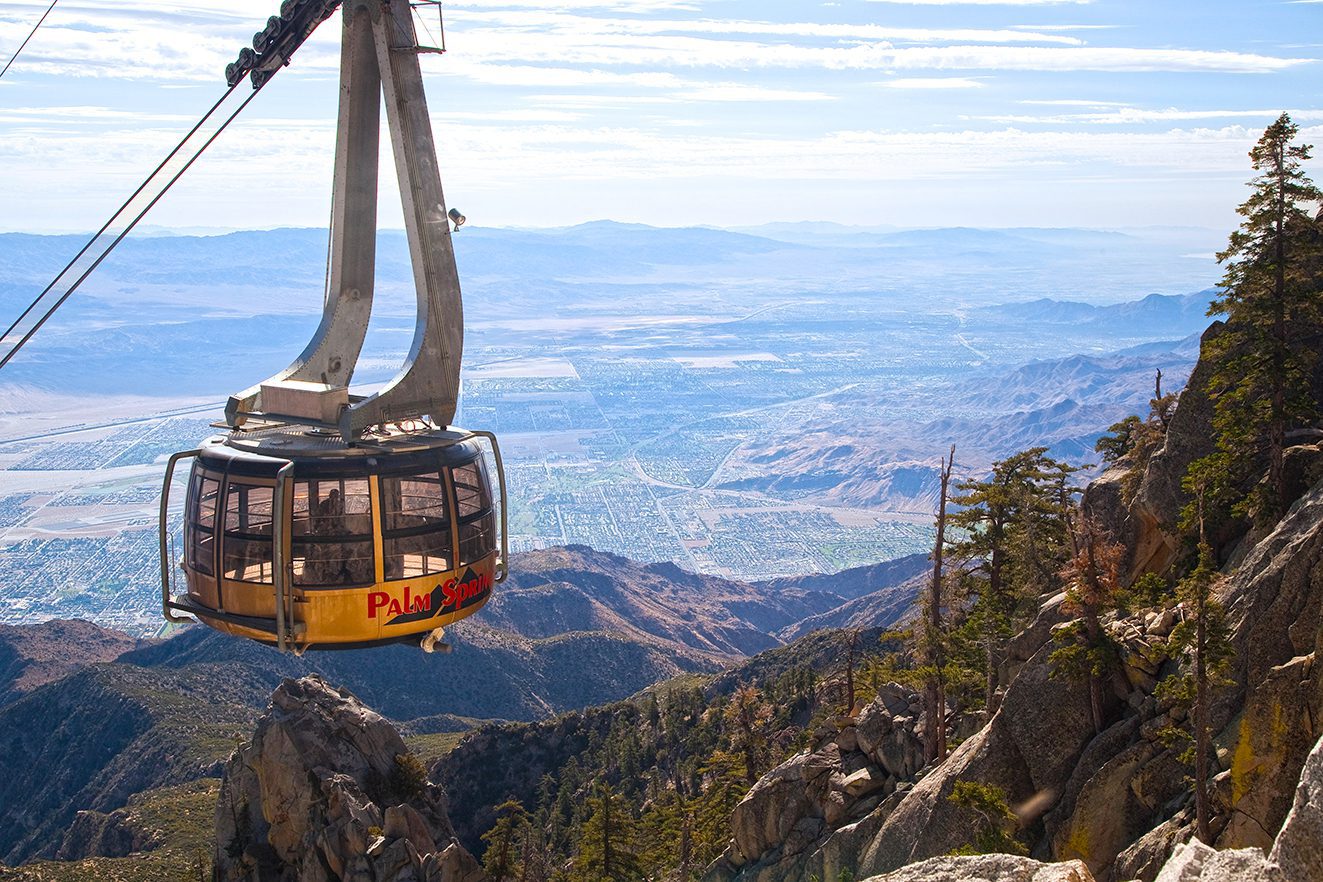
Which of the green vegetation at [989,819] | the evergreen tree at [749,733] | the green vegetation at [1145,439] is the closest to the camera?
the green vegetation at [989,819]

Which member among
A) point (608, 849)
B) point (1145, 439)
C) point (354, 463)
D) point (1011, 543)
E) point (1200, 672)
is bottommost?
point (608, 849)

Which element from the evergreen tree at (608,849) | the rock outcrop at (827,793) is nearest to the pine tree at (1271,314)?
the rock outcrop at (827,793)

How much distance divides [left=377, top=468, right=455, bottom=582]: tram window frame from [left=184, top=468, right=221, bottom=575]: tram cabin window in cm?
198

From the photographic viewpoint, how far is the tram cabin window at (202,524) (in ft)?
49.3

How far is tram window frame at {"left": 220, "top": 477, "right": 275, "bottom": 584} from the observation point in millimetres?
14703

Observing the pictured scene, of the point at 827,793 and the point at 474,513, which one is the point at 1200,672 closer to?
the point at 474,513

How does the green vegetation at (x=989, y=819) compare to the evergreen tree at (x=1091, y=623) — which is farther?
the evergreen tree at (x=1091, y=623)

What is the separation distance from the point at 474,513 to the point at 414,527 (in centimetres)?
90

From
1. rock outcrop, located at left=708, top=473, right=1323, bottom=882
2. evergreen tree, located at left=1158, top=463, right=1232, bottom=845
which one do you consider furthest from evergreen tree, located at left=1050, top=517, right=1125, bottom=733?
evergreen tree, located at left=1158, top=463, right=1232, bottom=845

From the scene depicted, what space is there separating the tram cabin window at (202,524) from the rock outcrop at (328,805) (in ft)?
115

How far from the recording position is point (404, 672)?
128250mm

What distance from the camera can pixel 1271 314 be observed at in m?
26.6

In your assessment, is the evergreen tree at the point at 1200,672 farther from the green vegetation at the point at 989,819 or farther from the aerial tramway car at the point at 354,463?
the aerial tramway car at the point at 354,463

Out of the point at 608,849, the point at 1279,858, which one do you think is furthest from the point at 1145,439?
the point at 1279,858
